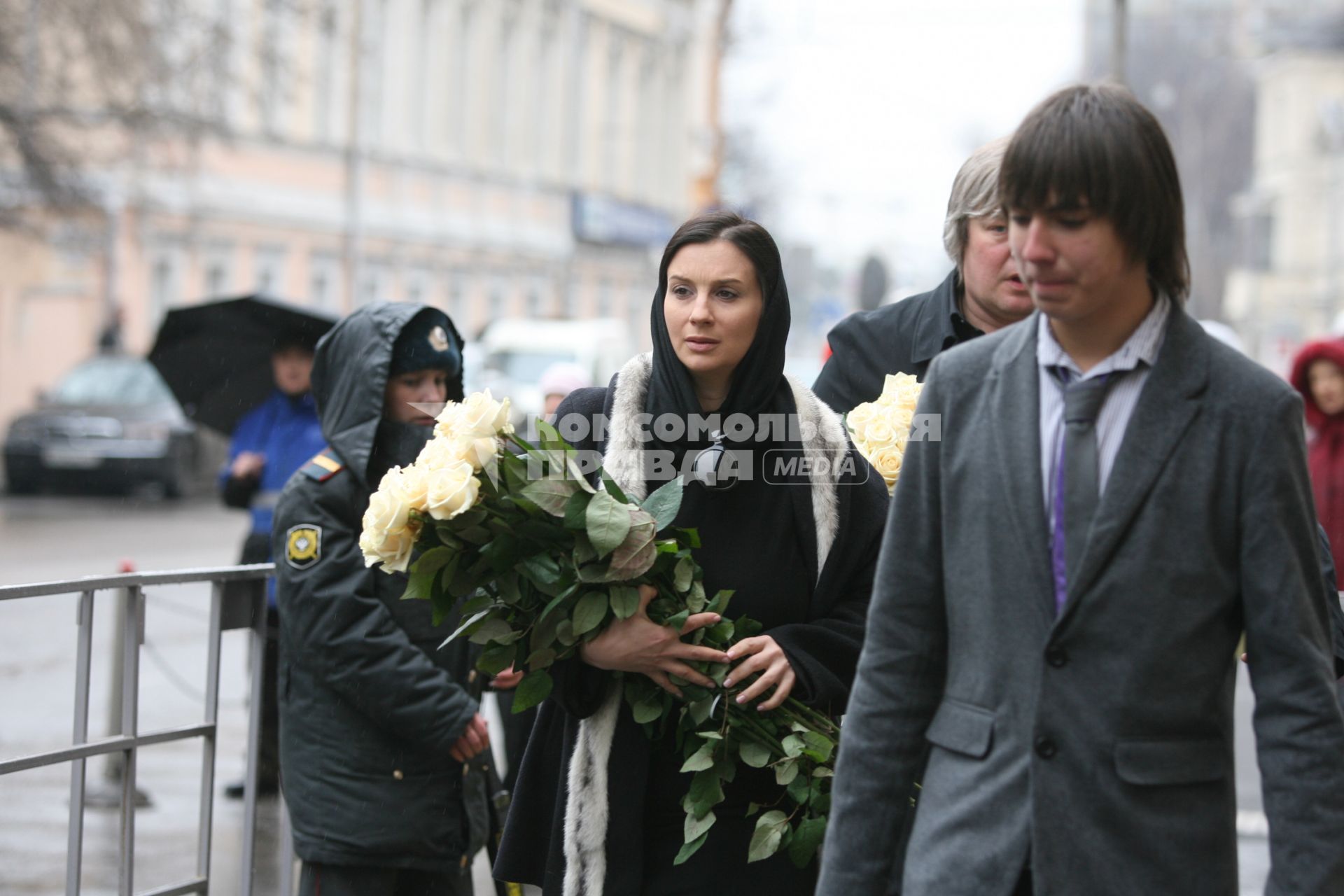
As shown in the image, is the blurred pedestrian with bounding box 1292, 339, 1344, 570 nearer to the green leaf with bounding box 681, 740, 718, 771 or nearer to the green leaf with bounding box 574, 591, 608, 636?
the green leaf with bounding box 681, 740, 718, 771

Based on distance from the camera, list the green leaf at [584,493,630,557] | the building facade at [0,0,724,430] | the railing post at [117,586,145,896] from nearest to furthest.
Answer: the green leaf at [584,493,630,557], the railing post at [117,586,145,896], the building facade at [0,0,724,430]

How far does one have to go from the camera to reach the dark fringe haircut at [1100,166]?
2.53 m

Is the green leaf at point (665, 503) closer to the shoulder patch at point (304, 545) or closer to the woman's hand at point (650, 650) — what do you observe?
the woman's hand at point (650, 650)

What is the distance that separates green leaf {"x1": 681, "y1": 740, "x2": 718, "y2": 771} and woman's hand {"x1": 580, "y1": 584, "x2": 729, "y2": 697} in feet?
0.37

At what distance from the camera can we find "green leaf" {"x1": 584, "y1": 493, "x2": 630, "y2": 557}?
3398 mm

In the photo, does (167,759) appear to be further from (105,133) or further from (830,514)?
(105,133)

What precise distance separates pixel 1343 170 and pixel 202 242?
51735 mm

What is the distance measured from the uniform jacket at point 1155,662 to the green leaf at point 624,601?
942 mm

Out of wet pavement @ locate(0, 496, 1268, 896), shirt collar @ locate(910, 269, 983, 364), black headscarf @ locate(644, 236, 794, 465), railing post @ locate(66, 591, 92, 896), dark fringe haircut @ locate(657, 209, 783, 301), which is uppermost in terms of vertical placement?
dark fringe haircut @ locate(657, 209, 783, 301)

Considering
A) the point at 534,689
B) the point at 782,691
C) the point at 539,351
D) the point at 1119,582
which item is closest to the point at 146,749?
the point at 534,689

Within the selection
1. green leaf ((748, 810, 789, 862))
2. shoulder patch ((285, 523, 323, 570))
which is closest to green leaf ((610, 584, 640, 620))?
green leaf ((748, 810, 789, 862))

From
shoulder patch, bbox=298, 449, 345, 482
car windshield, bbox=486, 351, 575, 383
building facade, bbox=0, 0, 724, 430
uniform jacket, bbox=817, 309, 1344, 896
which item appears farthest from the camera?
building facade, bbox=0, 0, 724, 430

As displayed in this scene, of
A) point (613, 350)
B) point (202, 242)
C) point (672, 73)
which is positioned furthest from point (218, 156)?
point (672, 73)

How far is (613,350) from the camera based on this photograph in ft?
94.3
